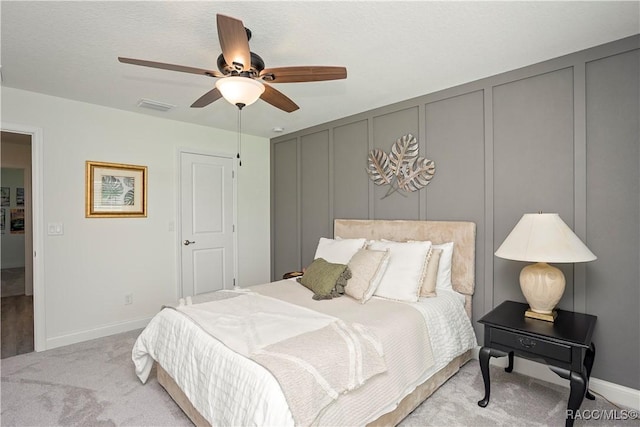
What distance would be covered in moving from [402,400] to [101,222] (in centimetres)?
346

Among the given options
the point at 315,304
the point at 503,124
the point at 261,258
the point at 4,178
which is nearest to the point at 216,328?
the point at 315,304

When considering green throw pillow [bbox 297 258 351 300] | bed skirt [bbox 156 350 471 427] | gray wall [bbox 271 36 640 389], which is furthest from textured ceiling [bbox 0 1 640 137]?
bed skirt [bbox 156 350 471 427]

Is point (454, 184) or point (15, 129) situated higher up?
point (15, 129)

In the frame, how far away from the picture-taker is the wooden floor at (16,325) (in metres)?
3.19

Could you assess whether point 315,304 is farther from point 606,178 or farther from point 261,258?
point 261,258

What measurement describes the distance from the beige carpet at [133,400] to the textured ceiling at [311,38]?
97.8 inches

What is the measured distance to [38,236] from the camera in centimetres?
317

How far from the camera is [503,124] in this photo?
2754 millimetres

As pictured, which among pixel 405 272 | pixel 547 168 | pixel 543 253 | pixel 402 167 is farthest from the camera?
pixel 402 167

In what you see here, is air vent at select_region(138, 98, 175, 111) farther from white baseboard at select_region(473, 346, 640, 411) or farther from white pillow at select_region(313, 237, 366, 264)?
white baseboard at select_region(473, 346, 640, 411)

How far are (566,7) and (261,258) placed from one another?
4.36 m

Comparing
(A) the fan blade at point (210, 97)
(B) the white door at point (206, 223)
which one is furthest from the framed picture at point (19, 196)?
(A) the fan blade at point (210, 97)

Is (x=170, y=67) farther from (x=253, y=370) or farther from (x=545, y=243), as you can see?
(x=545, y=243)

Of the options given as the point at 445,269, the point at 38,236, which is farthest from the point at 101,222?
the point at 445,269
